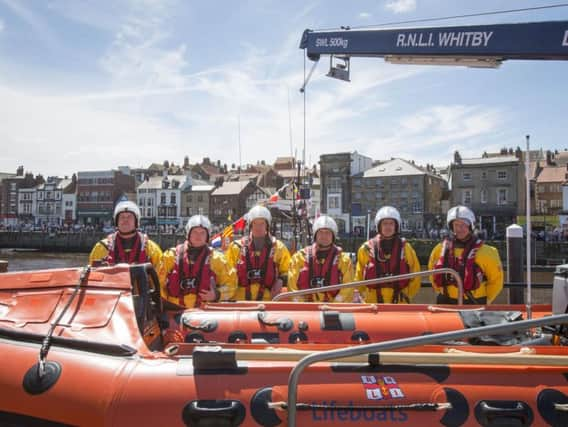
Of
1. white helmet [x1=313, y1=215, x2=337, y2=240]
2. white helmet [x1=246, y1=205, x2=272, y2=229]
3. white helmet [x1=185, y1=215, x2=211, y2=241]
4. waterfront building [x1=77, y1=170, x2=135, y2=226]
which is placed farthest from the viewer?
waterfront building [x1=77, y1=170, x2=135, y2=226]

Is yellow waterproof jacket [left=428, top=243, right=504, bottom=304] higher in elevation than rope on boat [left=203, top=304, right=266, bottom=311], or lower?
higher

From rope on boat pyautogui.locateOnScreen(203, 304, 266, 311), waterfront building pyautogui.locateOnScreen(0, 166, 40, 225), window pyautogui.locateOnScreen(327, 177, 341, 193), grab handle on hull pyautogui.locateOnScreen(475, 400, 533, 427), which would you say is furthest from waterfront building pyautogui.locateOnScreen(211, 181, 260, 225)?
grab handle on hull pyautogui.locateOnScreen(475, 400, 533, 427)

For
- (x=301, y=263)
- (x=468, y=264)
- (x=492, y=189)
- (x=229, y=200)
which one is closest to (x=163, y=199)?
(x=229, y=200)

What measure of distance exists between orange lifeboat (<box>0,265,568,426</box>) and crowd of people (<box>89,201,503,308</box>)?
85.8 inches

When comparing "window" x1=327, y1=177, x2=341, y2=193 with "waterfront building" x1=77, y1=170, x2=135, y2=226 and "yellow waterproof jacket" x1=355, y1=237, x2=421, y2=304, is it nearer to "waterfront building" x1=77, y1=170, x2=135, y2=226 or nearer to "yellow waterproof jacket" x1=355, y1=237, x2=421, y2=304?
"waterfront building" x1=77, y1=170, x2=135, y2=226

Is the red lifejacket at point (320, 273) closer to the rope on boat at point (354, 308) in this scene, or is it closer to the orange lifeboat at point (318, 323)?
the rope on boat at point (354, 308)

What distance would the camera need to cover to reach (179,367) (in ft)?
7.57

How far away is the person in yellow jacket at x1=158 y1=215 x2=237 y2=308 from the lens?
4613mm

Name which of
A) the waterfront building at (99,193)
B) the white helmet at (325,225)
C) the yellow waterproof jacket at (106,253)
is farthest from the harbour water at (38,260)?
the white helmet at (325,225)

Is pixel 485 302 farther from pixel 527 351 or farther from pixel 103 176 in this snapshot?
pixel 103 176

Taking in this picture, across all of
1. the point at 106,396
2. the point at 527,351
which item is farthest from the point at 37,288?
the point at 527,351

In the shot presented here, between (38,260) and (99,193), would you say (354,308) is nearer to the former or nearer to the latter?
(38,260)

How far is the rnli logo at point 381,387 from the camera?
2146 millimetres

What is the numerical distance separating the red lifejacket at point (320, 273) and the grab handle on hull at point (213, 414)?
2799 mm
